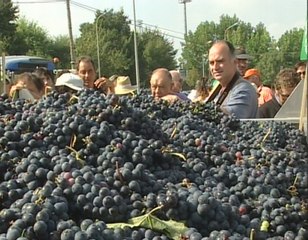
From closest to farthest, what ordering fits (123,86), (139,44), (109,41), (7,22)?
(123,86) → (7,22) → (109,41) → (139,44)

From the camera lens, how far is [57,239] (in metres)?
1.38

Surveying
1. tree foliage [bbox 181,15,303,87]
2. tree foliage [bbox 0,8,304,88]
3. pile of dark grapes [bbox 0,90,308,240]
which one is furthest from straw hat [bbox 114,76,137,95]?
tree foliage [bbox 181,15,303,87]

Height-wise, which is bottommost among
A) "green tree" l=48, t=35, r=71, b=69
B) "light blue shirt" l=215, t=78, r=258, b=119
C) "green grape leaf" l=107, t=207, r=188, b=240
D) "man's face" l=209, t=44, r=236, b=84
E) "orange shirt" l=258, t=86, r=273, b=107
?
"green grape leaf" l=107, t=207, r=188, b=240

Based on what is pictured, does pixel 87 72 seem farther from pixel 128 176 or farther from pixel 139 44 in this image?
pixel 139 44

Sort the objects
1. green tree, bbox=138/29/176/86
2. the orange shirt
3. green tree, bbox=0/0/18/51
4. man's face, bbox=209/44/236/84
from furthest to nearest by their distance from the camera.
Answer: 1. green tree, bbox=138/29/176/86
2. green tree, bbox=0/0/18/51
3. the orange shirt
4. man's face, bbox=209/44/236/84

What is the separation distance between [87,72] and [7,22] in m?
34.9

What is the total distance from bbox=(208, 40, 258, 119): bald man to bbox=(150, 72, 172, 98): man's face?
0.62m

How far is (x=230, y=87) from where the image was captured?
3584 millimetres

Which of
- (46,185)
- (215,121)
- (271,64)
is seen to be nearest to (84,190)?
(46,185)

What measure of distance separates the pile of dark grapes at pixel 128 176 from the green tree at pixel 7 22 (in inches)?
1414

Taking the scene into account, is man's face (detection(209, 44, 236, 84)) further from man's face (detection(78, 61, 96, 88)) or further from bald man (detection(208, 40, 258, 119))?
man's face (detection(78, 61, 96, 88))

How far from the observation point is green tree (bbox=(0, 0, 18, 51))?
122 ft

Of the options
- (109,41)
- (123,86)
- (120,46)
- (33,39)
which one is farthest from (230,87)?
(33,39)

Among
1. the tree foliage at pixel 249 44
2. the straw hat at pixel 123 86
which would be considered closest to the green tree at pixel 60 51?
the tree foliage at pixel 249 44
